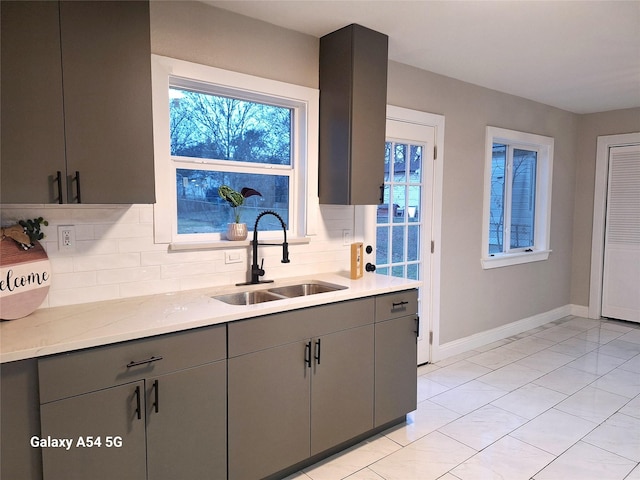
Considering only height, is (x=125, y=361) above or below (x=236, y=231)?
below

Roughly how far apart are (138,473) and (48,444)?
375mm

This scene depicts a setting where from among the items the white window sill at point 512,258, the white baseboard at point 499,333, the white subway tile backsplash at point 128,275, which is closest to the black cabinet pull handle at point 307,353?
the white subway tile backsplash at point 128,275

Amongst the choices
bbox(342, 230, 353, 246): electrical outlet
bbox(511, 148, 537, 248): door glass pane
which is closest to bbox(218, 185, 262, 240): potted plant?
bbox(342, 230, 353, 246): electrical outlet

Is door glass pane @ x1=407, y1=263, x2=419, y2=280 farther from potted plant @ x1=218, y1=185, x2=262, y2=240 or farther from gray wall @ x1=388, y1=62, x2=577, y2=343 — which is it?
potted plant @ x1=218, y1=185, x2=262, y2=240

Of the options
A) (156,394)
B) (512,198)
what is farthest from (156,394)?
(512,198)

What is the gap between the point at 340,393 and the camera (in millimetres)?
2496

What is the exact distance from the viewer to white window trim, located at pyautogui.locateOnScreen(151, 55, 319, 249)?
7.86ft

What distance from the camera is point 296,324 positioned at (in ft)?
7.46

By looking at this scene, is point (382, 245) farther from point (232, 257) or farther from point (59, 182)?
point (59, 182)

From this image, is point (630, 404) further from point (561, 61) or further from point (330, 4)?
point (330, 4)

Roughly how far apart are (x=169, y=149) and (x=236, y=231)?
23.8 inches

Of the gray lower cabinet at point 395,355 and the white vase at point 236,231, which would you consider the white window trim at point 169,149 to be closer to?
the white vase at point 236,231

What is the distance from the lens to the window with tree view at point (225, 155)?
261 centimetres

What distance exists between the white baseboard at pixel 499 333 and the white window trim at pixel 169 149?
1890 millimetres
